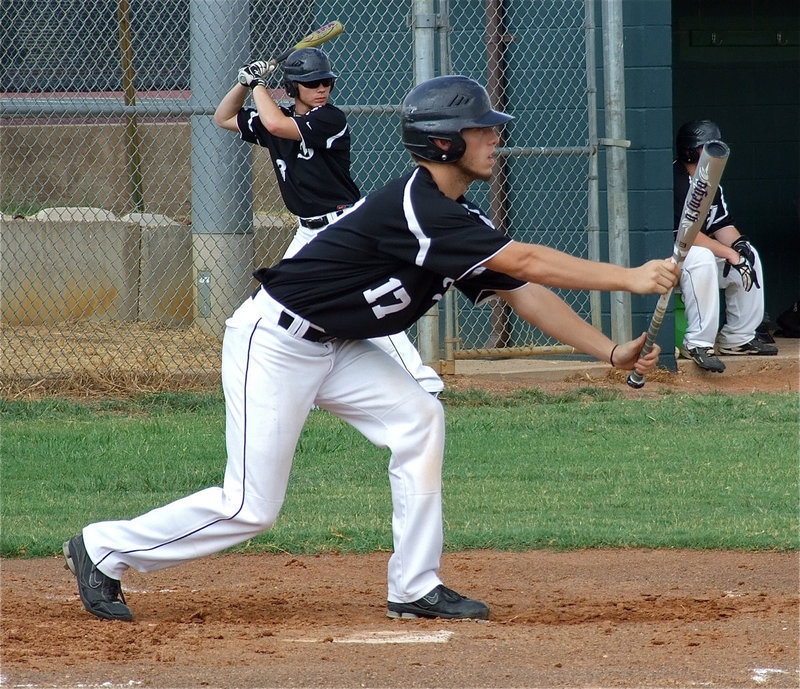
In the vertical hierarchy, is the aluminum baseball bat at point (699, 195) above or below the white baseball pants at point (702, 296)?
above

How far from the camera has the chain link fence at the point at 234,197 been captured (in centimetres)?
851

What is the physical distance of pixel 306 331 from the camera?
3.78m

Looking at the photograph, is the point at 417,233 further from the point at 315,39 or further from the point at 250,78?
the point at 315,39

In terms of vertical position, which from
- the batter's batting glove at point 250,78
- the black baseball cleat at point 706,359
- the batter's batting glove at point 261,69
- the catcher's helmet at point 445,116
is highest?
the batter's batting glove at point 261,69

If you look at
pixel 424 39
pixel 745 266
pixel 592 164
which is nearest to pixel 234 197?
pixel 424 39

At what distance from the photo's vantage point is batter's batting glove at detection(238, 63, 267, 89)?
263 inches

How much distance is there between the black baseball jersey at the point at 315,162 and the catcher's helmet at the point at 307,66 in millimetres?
184

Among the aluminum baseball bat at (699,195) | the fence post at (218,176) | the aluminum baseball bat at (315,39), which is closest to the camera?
the aluminum baseball bat at (699,195)

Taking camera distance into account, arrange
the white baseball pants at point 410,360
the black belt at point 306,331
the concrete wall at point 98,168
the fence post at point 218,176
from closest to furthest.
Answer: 1. the black belt at point 306,331
2. the white baseball pants at point 410,360
3. the fence post at point 218,176
4. the concrete wall at point 98,168

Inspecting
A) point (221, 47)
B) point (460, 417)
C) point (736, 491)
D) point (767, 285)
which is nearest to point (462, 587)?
point (736, 491)

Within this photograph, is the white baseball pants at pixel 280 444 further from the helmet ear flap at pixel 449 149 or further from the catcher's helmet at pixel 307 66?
the catcher's helmet at pixel 307 66

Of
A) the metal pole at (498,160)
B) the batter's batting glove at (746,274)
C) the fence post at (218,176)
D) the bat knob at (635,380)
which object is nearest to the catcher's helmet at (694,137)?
the batter's batting glove at (746,274)

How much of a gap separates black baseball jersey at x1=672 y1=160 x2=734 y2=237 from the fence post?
11.0 feet

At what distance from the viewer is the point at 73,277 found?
33.8ft
